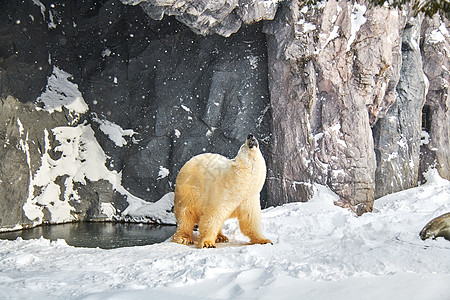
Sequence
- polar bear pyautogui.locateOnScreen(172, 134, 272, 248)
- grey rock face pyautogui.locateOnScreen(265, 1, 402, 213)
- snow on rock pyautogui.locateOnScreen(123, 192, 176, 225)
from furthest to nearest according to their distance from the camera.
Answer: snow on rock pyautogui.locateOnScreen(123, 192, 176, 225) → grey rock face pyautogui.locateOnScreen(265, 1, 402, 213) → polar bear pyautogui.locateOnScreen(172, 134, 272, 248)

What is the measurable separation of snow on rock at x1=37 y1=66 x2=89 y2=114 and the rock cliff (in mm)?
28

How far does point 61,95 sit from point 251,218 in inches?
279

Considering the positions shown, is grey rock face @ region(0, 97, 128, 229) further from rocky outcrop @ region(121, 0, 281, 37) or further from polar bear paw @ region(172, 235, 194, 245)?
polar bear paw @ region(172, 235, 194, 245)

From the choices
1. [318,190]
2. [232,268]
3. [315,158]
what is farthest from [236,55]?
[232,268]

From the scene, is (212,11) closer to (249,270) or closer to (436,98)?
(249,270)

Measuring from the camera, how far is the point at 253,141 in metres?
5.05

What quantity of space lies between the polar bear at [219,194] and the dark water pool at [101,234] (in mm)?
2021

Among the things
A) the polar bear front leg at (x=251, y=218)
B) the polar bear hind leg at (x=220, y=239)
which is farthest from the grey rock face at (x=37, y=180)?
the polar bear front leg at (x=251, y=218)

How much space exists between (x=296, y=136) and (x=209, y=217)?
424cm

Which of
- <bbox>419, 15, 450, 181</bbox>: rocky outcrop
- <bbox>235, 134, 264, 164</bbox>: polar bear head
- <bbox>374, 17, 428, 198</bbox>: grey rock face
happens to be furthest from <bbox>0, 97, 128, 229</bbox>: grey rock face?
<bbox>419, 15, 450, 181</bbox>: rocky outcrop

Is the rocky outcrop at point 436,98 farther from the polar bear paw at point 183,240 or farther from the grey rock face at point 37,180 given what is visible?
the polar bear paw at point 183,240

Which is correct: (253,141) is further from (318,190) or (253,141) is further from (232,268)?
(318,190)

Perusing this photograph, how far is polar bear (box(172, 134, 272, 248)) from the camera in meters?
5.20

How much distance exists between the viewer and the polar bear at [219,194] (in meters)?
5.20
